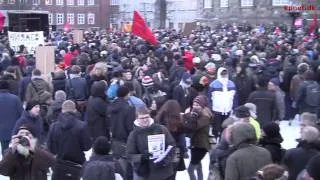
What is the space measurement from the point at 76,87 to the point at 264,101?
3.55 m

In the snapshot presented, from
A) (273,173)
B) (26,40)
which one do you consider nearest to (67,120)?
(273,173)

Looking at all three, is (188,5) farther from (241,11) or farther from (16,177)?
(16,177)

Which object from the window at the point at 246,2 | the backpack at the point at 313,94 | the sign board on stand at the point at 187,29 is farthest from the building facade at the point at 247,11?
the backpack at the point at 313,94

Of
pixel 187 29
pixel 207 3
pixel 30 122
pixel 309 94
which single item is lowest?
pixel 309 94

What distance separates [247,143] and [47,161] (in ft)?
6.95

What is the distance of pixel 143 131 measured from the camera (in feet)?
23.8

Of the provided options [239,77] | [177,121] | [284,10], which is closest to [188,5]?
[284,10]

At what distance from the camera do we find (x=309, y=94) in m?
12.7

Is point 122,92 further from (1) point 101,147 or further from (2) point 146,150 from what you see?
(1) point 101,147

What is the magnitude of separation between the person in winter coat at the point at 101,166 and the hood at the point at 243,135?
4.21 ft

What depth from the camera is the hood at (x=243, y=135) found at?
6.14m

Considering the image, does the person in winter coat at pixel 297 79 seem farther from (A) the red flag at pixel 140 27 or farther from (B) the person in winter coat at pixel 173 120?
(B) the person in winter coat at pixel 173 120

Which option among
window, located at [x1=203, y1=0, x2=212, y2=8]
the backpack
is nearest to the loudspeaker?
the backpack

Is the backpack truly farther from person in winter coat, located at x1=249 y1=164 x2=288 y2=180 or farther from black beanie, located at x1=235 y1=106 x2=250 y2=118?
person in winter coat, located at x1=249 y1=164 x2=288 y2=180
